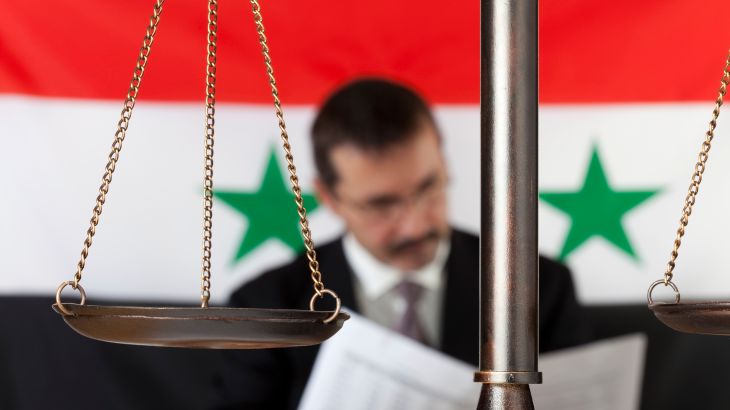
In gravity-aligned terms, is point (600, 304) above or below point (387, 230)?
below

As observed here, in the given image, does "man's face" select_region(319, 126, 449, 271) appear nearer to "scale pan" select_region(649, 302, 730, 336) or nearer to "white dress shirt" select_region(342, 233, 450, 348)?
"white dress shirt" select_region(342, 233, 450, 348)

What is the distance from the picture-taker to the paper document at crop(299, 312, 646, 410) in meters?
1.71

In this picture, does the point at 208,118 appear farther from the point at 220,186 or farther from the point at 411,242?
the point at 411,242

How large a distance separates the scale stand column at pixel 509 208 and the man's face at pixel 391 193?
1.19 meters

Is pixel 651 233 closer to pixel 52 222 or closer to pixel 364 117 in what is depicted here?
pixel 364 117

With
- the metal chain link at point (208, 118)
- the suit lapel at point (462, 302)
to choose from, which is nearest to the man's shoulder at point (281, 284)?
the suit lapel at point (462, 302)

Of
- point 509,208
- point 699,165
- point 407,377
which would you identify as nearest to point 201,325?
point 509,208

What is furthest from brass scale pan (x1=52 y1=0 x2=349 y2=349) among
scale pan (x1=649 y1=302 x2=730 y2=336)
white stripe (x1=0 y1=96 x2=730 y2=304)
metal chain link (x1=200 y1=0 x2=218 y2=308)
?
white stripe (x1=0 y1=96 x2=730 y2=304)

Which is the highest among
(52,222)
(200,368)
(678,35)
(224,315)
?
(678,35)

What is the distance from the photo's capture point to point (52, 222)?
2.07m

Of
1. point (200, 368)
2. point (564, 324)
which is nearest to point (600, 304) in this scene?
point (564, 324)

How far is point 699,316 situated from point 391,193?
128cm

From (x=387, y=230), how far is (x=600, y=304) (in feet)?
1.63

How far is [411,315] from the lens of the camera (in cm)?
222
